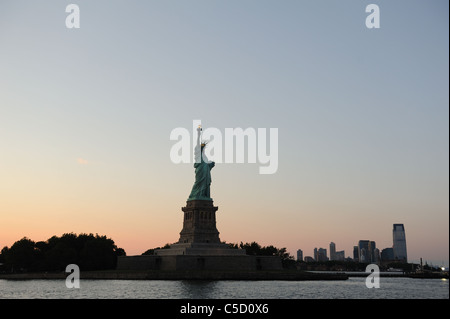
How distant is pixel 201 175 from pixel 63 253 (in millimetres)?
36977

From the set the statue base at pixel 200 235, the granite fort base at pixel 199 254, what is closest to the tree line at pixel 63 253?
the granite fort base at pixel 199 254

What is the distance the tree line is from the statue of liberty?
25527 mm

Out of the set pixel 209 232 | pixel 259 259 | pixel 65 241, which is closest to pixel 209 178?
pixel 209 232

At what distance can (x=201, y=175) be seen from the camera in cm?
9594

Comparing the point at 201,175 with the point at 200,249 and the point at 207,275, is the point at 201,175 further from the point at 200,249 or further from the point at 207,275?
the point at 207,275

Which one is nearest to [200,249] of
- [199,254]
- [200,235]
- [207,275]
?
[199,254]

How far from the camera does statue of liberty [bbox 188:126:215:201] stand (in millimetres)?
94562

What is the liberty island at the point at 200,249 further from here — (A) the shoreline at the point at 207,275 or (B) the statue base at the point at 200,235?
(A) the shoreline at the point at 207,275

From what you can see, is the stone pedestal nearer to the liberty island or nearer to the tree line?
the liberty island

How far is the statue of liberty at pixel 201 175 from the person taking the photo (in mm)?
94562
